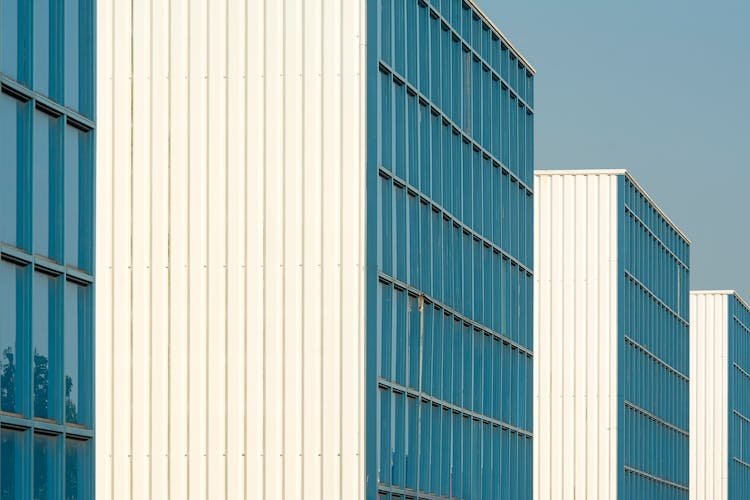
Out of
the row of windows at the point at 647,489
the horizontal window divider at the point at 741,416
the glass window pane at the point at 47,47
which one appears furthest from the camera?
the horizontal window divider at the point at 741,416

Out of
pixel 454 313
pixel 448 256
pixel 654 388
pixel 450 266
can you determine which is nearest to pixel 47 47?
pixel 448 256

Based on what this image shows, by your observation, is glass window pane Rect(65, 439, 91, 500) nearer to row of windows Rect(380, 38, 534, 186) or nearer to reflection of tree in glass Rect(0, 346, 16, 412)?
reflection of tree in glass Rect(0, 346, 16, 412)

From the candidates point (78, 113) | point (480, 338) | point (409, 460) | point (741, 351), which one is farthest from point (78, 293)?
point (741, 351)

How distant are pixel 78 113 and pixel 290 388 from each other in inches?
395

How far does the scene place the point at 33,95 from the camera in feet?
63.6

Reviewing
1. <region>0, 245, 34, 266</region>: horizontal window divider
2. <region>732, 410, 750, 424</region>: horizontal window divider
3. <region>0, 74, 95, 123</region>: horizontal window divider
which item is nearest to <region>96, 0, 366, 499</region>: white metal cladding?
<region>0, 74, 95, 123</region>: horizontal window divider

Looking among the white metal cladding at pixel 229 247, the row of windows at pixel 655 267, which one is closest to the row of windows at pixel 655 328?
the row of windows at pixel 655 267

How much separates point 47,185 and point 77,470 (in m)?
3.10

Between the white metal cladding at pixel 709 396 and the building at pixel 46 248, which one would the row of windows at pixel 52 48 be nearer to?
the building at pixel 46 248

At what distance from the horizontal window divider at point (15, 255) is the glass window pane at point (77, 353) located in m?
1.10

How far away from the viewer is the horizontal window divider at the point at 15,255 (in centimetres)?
1865

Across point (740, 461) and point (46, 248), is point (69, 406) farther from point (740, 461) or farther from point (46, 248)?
point (740, 461)

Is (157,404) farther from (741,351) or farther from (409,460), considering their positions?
(741,351)

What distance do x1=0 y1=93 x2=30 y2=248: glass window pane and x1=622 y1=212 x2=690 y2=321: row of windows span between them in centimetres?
3693
